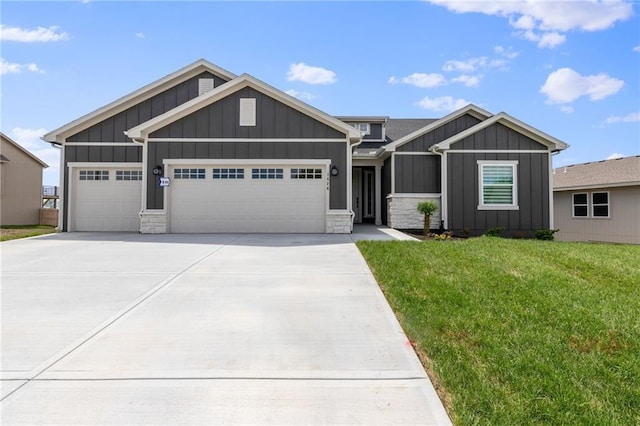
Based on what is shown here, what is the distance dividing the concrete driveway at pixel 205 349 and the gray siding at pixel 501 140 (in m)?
9.17

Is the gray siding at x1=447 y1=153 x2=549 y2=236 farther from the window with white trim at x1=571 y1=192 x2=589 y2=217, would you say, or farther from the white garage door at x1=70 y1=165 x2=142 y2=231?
the white garage door at x1=70 y1=165 x2=142 y2=231

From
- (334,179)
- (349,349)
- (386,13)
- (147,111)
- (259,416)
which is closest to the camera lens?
(259,416)

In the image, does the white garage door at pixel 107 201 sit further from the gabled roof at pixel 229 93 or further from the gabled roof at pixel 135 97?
the gabled roof at pixel 229 93

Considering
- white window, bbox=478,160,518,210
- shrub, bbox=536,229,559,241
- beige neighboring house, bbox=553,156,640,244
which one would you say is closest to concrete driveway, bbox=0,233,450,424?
white window, bbox=478,160,518,210

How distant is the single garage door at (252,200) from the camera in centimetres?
1213

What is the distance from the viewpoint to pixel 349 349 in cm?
341

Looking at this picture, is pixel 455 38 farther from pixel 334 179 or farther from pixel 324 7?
pixel 334 179

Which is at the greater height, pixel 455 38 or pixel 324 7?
pixel 324 7

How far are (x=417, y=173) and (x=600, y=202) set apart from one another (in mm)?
8525

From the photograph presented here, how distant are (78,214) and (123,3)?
7393 millimetres

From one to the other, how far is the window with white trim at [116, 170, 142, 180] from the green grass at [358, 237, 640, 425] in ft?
33.5

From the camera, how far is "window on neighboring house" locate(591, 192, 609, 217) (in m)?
15.6

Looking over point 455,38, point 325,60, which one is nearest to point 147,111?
point 325,60

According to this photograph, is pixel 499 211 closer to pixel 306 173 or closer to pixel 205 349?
pixel 306 173
